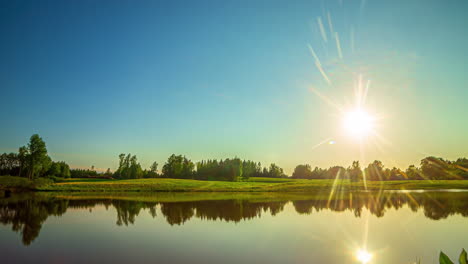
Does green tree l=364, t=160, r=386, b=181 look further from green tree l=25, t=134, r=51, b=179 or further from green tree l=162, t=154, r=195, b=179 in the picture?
green tree l=25, t=134, r=51, b=179

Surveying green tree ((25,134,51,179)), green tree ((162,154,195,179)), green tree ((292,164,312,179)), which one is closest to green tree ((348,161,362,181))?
green tree ((292,164,312,179))

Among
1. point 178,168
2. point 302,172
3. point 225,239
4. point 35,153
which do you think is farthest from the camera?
point 302,172

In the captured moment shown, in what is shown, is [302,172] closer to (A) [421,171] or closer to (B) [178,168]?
(A) [421,171]

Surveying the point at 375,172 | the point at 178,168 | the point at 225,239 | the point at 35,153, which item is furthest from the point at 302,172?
the point at 225,239

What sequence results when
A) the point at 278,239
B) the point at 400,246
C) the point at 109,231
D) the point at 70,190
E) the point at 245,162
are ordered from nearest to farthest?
1. the point at 400,246
2. the point at 278,239
3. the point at 109,231
4. the point at 70,190
5. the point at 245,162

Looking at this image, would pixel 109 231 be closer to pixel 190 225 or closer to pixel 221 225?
pixel 190 225

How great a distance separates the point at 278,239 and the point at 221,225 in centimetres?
495

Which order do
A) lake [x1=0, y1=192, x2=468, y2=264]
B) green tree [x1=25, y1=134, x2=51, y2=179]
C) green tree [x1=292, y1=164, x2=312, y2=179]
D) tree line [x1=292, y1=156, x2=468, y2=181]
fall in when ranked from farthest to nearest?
green tree [x1=292, y1=164, x2=312, y2=179]
tree line [x1=292, y1=156, x2=468, y2=181]
green tree [x1=25, y1=134, x2=51, y2=179]
lake [x1=0, y1=192, x2=468, y2=264]

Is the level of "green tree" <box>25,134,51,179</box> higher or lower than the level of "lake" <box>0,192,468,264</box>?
higher

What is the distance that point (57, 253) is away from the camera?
1080 cm

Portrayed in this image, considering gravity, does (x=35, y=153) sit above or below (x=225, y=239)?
above

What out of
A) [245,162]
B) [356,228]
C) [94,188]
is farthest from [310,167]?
[356,228]

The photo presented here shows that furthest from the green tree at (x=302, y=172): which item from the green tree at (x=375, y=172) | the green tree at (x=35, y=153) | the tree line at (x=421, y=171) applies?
the green tree at (x=35, y=153)

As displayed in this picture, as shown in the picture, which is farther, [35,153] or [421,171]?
[421,171]
